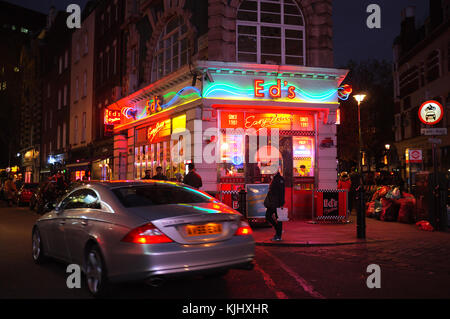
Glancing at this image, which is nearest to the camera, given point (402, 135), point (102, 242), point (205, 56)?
point (102, 242)

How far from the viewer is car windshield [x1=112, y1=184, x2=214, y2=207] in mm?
5520

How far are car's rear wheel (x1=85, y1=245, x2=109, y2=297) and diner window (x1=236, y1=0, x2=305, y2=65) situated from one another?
12.8 metres

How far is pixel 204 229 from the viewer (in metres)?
5.14

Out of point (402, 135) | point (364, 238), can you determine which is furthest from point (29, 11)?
point (364, 238)

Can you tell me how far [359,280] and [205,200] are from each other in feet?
8.35

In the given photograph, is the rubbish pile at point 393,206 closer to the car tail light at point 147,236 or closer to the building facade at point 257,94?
the building facade at point 257,94

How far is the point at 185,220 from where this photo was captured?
5.02 metres

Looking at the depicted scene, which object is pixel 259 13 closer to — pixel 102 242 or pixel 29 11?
pixel 102 242

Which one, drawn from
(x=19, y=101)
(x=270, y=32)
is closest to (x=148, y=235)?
(x=270, y=32)

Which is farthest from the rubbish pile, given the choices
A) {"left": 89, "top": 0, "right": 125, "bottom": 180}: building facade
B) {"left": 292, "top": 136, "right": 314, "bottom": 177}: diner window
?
{"left": 89, "top": 0, "right": 125, "bottom": 180}: building facade

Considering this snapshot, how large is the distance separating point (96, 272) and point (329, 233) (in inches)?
300

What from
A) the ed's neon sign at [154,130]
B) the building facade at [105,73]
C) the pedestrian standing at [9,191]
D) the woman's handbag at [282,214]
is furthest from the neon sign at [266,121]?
the pedestrian standing at [9,191]

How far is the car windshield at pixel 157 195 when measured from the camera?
18.1 ft

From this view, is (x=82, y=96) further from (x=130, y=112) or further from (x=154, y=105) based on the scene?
(x=154, y=105)
